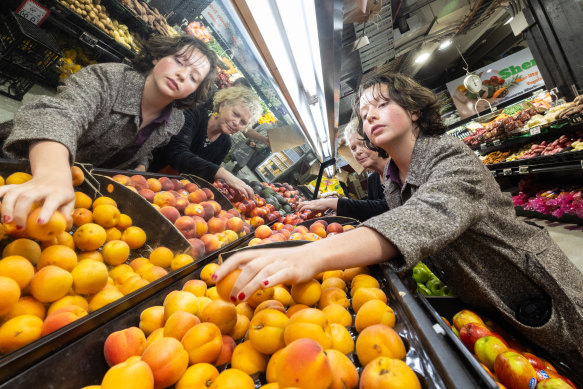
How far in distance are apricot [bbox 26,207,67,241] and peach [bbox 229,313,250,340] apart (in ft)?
2.34

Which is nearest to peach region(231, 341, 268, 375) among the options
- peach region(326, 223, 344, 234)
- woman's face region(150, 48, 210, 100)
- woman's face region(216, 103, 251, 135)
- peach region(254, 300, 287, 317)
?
peach region(254, 300, 287, 317)

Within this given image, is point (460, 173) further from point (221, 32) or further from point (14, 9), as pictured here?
point (221, 32)

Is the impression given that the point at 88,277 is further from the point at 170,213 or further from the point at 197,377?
the point at 170,213

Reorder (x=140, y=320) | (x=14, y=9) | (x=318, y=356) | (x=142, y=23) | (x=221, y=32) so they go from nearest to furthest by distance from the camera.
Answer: (x=318, y=356), (x=140, y=320), (x=14, y=9), (x=142, y=23), (x=221, y=32)

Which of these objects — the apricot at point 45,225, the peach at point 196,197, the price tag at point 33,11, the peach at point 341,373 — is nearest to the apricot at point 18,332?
the apricot at point 45,225

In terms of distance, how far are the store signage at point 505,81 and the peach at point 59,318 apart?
41.7 feet

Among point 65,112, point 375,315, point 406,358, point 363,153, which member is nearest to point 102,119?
point 65,112

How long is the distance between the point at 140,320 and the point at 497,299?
1.66m

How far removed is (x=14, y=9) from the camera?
83.8 inches

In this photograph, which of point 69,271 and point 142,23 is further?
point 142,23

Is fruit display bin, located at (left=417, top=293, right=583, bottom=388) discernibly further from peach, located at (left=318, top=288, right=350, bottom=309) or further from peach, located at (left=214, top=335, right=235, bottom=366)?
peach, located at (left=214, top=335, right=235, bottom=366)

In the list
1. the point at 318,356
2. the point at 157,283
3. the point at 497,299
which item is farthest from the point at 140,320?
the point at 497,299

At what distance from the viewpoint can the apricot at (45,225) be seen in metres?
0.82

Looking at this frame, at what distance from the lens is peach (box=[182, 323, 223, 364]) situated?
67 cm
